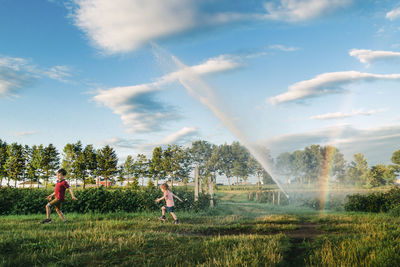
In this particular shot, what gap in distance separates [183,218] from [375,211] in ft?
46.8

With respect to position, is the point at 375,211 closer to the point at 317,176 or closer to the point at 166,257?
the point at 166,257

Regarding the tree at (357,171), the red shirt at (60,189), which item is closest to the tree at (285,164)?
the tree at (357,171)

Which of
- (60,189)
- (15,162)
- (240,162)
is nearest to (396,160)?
(240,162)

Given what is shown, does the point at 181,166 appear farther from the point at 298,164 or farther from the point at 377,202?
the point at 377,202

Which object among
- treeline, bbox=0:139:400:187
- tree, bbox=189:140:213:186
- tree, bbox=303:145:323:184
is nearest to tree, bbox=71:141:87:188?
treeline, bbox=0:139:400:187

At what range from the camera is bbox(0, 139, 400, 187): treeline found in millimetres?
63059

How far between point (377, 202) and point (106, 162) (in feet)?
185

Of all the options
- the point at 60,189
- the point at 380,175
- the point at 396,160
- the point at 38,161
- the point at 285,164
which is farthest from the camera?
the point at 285,164

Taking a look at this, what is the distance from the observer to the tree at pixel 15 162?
62.0 m

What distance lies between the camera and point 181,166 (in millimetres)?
71312

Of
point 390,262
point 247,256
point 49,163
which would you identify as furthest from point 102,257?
point 49,163

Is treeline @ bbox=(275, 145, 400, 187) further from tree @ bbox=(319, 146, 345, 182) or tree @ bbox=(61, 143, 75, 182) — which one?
tree @ bbox=(61, 143, 75, 182)

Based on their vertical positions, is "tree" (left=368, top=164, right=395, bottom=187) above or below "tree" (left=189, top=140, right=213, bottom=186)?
below

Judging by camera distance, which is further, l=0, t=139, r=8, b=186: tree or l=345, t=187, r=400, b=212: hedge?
l=0, t=139, r=8, b=186: tree
